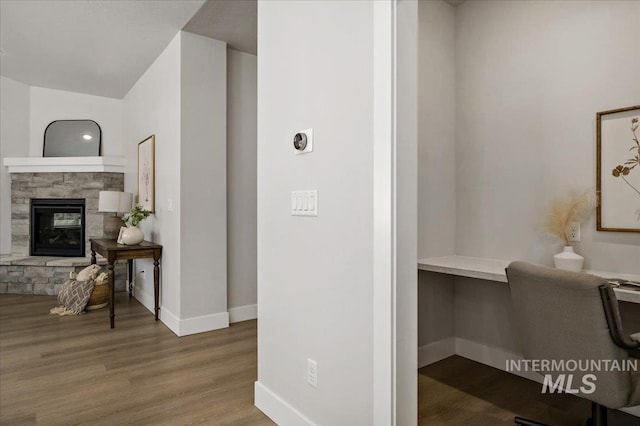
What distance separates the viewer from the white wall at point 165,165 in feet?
11.9

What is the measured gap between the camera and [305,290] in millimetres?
1919

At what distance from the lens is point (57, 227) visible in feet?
18.3

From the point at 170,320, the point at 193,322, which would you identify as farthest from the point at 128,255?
the point at 193,322

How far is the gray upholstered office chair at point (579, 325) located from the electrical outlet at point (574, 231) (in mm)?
912

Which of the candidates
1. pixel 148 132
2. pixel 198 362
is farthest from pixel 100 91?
pixel 198 362

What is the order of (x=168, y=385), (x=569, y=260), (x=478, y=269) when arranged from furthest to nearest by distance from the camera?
(x=168, y=385), (x=478, y=269), (x=569, y=260)

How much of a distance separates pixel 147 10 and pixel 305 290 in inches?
106

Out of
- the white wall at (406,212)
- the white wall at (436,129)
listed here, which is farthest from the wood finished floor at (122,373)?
the white wall at (436,129)

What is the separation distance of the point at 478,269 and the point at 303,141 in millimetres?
1313

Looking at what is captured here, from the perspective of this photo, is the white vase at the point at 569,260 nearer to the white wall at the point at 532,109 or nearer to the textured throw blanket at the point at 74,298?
the white wall at the point at 532,109

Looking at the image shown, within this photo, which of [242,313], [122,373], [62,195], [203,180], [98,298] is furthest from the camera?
[62,195]

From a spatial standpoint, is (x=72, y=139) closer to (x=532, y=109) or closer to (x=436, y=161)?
(x=436, y=161)

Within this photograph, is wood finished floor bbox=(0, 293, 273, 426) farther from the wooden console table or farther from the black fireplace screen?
the black fireplace screen

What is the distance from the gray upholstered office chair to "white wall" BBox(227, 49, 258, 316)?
2.83 meters
